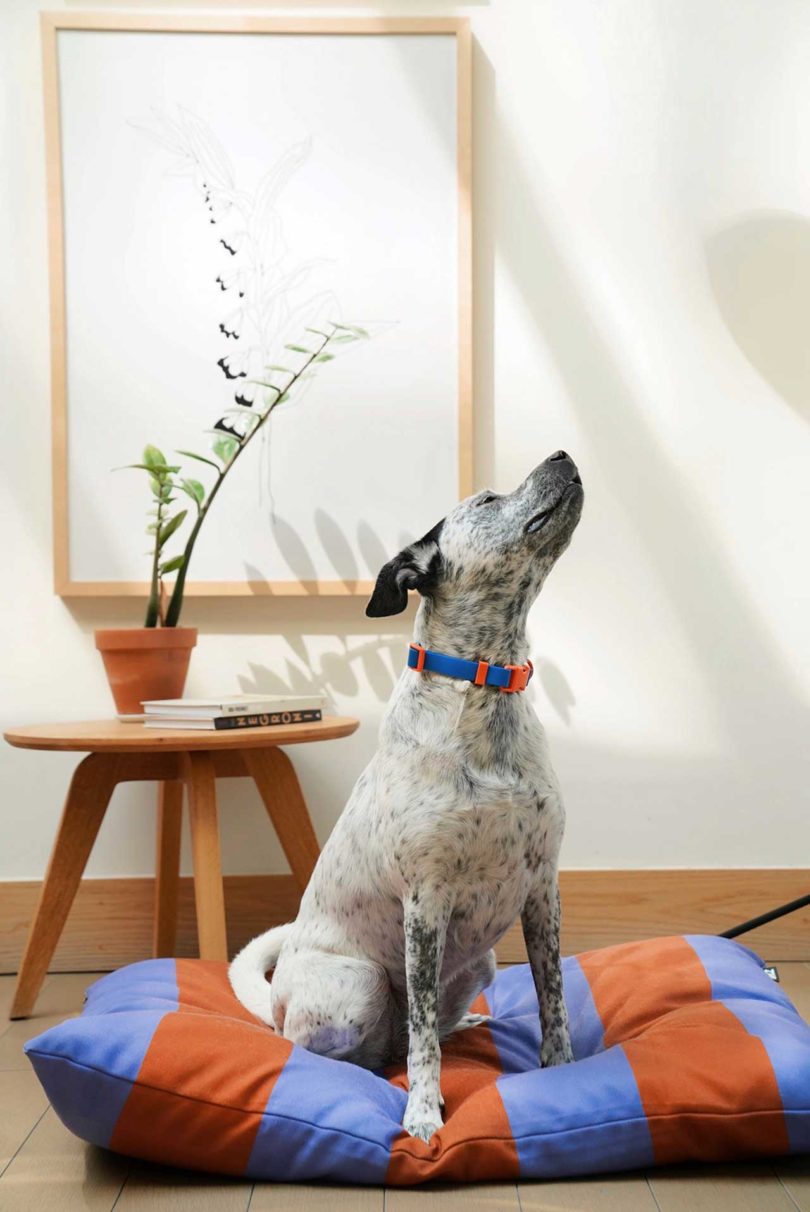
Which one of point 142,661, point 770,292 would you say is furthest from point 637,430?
point 142,661

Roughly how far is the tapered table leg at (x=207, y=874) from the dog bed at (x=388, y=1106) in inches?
22.8

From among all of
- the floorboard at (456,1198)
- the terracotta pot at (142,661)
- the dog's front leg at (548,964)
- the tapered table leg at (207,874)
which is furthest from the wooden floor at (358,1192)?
the terracotta pot at (142,661)

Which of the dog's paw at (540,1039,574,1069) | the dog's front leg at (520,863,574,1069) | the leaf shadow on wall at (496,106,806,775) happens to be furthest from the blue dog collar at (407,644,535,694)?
the leaf shadow on wall at (496,106,806,775)

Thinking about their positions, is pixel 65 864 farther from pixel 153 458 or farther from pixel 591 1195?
pixel 591 1195

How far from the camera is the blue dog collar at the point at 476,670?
1744 mm

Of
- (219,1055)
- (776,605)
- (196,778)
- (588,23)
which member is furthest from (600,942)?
(588,23)

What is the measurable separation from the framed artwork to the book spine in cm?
46

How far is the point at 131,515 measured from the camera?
2836 mm

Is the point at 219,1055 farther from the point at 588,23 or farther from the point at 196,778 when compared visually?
the point at 588,23

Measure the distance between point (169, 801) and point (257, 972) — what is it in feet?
2.09

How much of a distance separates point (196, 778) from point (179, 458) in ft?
2.83

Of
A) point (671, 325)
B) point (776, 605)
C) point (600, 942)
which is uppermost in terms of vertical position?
point (671, 325)

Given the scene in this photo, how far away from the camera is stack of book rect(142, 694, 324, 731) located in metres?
2.33

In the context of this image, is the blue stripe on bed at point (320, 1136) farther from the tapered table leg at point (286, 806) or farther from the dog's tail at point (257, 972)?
the tapered table leg at point (286, 806)
